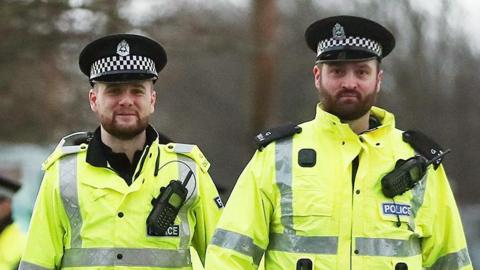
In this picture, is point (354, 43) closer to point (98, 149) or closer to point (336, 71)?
point (336, 71)

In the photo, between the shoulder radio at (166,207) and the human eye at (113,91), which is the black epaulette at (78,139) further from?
the shoulder radio at (166,207)

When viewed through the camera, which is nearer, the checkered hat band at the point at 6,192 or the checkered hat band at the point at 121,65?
the checkered hat band at the point at 121,65

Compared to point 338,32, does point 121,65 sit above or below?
below

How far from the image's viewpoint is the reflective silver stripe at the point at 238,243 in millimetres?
5316

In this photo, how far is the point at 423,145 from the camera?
217 inches

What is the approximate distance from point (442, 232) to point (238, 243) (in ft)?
Result: 3.19

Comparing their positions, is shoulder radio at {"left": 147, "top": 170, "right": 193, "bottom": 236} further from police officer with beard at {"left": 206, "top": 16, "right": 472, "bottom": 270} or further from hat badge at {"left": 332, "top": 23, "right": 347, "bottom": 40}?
hat badge at {"left": 332, "top": 23, "right": 347, "bottom": 40}

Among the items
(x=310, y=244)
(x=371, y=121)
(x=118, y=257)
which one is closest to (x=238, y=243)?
(x=310, y=244)

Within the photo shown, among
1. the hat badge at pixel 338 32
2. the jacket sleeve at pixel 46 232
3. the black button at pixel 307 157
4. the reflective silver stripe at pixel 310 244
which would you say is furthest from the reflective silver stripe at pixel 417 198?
the jacket sleeve at pixel 46 232

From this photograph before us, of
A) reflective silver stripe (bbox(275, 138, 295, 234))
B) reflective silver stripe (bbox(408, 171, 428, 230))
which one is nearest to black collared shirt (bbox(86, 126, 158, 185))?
reflective silver stripe (bbox(275, 138, 295, 234))

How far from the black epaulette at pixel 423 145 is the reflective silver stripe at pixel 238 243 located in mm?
896

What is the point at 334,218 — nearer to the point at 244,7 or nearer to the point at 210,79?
the point at 244,7

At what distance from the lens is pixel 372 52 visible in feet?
17.9

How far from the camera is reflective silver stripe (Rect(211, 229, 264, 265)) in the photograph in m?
5.32
